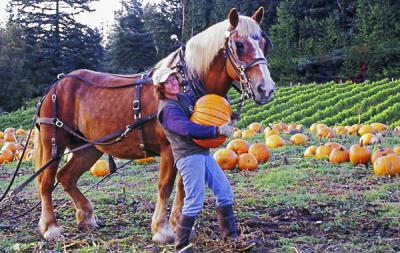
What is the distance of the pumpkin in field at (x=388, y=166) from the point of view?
22.6ft

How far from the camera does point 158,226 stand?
423 cm

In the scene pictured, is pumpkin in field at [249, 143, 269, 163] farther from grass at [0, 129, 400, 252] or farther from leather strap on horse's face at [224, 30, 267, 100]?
leather strap on horse's face at [224, 30, 267, 100]

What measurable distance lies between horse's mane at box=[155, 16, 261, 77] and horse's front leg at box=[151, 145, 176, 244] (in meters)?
0.67

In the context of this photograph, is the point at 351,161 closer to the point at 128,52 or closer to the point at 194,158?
the point at 194,158

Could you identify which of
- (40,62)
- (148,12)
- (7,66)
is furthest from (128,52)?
(7,66)

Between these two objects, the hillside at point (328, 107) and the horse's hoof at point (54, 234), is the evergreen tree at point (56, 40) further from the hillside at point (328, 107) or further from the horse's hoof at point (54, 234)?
the horse's hoof at point (54, 234)

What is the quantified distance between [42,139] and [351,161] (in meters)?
4.73

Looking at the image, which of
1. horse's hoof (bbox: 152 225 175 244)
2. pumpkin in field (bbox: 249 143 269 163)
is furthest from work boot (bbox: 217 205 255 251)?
pumpkin in field (bbox: 249 143 269 163)

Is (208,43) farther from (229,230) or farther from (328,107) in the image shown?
(328,107)

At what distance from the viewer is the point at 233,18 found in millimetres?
3779

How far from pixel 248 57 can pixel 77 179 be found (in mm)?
2301

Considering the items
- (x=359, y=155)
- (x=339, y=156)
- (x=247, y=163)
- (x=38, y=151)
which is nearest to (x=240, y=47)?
(x=38, y=151)

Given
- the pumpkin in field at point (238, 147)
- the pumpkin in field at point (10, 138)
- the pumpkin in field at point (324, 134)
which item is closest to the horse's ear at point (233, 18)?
the pumpkin in field at point (238, 147)

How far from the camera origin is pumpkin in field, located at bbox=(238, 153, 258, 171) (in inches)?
313
